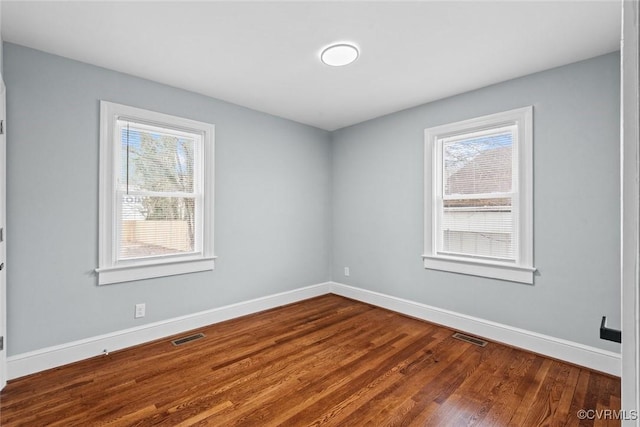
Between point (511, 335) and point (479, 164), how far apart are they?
1743 mm

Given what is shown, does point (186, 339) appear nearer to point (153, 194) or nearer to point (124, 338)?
point (124, 338)

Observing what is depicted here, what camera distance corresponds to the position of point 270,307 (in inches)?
161

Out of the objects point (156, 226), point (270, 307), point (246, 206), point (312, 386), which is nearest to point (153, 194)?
point (156, 226)

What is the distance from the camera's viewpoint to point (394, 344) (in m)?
3.07

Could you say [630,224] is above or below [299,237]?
above

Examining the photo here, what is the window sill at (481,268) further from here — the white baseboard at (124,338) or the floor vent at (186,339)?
the floor vent at (186,339)

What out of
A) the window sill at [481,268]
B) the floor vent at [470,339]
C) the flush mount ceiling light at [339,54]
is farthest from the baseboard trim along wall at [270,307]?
the flush mount ceiling light at [339,54]

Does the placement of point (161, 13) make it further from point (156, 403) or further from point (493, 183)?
point (493, 183)

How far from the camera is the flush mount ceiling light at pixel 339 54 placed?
251cm

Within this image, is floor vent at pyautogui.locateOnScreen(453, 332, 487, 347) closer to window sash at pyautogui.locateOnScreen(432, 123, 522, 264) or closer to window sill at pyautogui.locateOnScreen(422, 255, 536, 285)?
window sill at pyautogui.locateOnScreen(422, 255, 536, 285)

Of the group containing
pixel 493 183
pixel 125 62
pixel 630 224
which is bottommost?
pixel 630 224

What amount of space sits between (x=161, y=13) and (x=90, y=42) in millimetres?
780

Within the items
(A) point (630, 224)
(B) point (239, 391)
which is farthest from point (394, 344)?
(A) point (630, 224)

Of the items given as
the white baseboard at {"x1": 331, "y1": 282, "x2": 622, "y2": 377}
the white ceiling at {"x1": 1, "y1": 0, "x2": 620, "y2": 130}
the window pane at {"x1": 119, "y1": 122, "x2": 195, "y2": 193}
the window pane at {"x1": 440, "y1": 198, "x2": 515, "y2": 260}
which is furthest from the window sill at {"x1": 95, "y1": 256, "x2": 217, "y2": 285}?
the window pane at {"x1": 440, "y1": 198, "x2": 515, "y2": 260}
